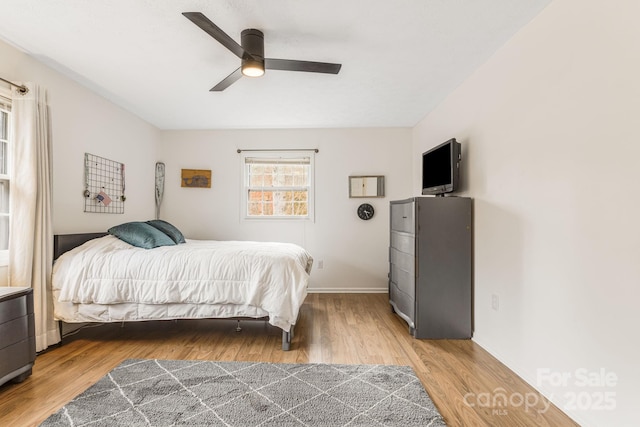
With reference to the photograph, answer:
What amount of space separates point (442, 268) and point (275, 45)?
230cm

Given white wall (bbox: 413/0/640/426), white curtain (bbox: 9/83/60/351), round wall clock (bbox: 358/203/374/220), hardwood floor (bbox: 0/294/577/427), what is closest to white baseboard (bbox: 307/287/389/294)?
hardwood floor (bbox: 0/294/577/427)

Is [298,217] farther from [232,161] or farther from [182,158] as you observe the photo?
[182,158]

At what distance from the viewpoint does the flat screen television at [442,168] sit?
2.90 m

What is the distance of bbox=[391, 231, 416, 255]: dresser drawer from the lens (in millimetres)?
2905

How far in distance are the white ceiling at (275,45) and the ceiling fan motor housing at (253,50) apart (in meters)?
0.05

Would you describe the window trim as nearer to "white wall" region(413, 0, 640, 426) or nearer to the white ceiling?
the white ceiling

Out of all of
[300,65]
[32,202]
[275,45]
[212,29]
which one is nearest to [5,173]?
[32,202]

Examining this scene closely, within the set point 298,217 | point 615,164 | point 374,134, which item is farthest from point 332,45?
point 298,217

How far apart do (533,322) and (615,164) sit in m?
1.09

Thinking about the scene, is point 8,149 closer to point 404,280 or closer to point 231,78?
point 231,78

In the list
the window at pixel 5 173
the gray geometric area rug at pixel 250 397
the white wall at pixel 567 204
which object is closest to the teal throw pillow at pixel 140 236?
the window at pixel 5 173

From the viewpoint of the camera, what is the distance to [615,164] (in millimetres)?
1504

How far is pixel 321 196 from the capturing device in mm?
4621

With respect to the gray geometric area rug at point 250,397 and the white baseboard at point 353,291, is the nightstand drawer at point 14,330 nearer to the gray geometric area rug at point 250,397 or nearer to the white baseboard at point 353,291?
the gray geometric area rug at point 250,397
